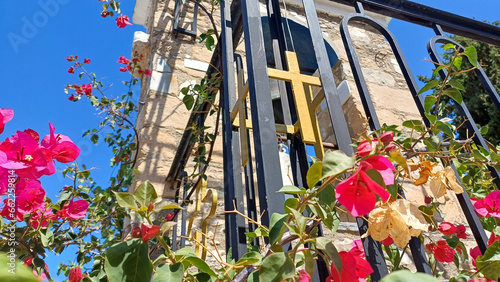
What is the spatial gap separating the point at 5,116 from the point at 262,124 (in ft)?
1.59

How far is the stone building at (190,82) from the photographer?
2393 millimetres

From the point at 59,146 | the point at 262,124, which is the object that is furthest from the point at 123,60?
the point at 262,124

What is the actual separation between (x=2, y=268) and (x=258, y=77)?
671mm

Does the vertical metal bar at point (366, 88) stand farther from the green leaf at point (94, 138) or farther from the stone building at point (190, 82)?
the green leaf at point (94, 138)

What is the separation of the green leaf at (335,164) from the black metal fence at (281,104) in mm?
211

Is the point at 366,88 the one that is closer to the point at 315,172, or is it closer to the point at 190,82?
the point at 315,172

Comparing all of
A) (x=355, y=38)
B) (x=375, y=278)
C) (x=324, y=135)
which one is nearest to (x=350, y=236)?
(x=324, y=135)

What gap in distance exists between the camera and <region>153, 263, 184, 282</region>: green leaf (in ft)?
1.53

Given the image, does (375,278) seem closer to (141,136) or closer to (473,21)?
(473,21)

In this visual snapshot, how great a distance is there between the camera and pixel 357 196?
0.51 metres

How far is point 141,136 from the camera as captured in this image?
2459 mm

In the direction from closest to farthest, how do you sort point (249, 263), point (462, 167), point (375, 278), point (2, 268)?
point (2, 268)
point (249, 263)
point (375, 278)
point (462, 167)

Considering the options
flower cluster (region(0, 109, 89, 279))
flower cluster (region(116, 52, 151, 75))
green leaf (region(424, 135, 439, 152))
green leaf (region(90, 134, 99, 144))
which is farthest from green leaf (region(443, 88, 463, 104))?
flower cluster (region(116, 52, 151, 75))

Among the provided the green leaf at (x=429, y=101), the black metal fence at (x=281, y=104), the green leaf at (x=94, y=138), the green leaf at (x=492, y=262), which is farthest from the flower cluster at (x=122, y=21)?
the green leaf at (x=492, y=262)
